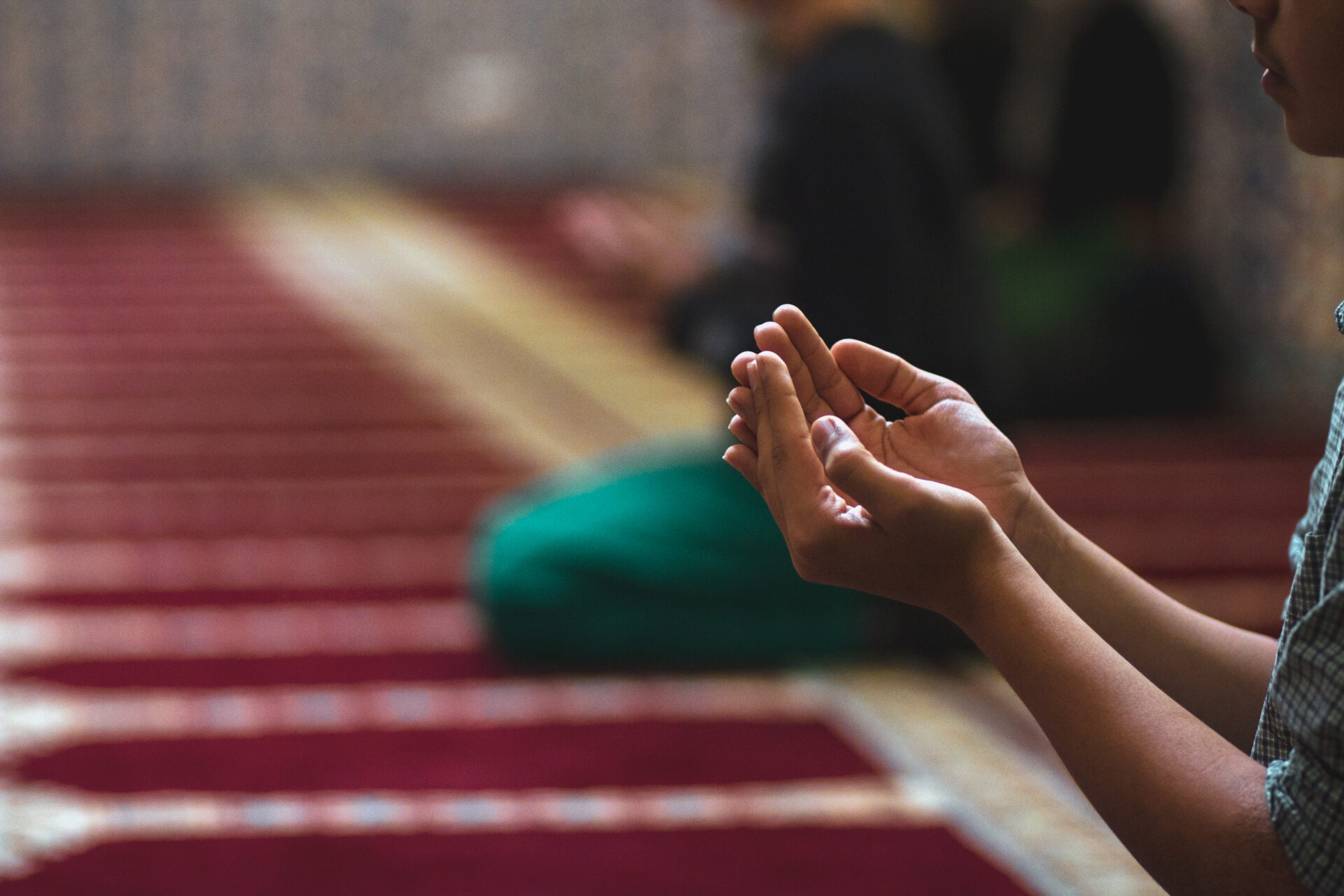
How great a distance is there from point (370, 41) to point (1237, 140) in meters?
4.84

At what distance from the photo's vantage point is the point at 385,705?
2.00m

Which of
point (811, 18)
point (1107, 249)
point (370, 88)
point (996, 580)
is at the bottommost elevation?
point (996, 580)

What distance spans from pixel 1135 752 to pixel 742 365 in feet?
0.94

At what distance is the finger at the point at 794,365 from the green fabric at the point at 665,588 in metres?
1.15

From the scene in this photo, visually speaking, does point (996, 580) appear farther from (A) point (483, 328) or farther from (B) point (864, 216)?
(A) point (483, 328)

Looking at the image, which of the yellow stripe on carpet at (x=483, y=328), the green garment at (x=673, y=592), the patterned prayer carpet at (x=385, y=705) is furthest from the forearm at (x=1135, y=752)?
the yellow stripe on carpet at (x=483, y=328)

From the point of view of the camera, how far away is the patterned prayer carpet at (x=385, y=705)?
5.09ft

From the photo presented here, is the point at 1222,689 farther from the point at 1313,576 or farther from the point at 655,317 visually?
the point at 655,317

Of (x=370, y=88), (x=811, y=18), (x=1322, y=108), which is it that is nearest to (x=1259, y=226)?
Result: (x=811, y=18)

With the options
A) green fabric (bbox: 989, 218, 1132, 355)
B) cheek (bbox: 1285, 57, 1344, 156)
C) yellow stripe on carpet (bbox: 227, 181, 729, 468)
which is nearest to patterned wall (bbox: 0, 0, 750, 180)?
yellow stripe on carpet (bbox: 227, 181, 729, 468)

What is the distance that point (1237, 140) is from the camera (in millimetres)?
4414

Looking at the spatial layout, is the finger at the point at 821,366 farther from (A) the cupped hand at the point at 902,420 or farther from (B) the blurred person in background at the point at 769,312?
(B) the blurred person in background at the point at 769,312

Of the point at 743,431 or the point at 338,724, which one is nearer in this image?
the point at 743,431

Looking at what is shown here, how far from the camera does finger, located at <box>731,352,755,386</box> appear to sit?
2.93ft
